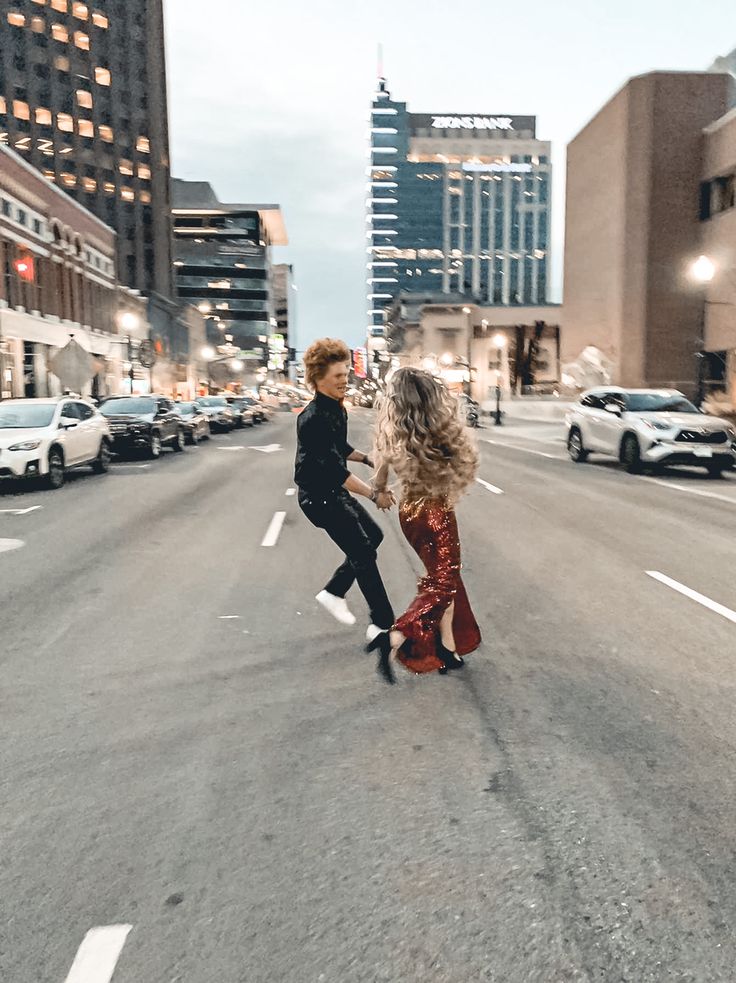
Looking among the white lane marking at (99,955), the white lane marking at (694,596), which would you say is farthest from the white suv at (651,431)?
the white lane marking at (99,955)

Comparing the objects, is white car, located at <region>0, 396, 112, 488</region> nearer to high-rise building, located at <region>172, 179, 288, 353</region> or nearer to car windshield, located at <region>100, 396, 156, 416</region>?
car windshield, located at <region>100, 396, 156, 416</region>

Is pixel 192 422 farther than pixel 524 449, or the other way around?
pixel 192 422

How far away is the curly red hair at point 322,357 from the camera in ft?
15.8

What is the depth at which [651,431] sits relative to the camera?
1656 centimetres

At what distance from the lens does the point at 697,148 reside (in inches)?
1775

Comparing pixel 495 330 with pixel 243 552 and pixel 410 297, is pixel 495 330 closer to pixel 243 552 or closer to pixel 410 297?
pixel 410 297

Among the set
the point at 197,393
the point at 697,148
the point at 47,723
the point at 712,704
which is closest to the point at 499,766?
the point at 712,704

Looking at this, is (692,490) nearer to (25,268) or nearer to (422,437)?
(422,437)

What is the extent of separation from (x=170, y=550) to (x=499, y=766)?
19.9ft

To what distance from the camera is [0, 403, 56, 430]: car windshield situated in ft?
49.9

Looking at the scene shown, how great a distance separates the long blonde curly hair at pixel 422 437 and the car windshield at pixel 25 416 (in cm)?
1251

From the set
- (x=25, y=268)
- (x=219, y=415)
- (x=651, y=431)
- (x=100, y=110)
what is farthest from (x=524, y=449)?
(x=100, y=110)

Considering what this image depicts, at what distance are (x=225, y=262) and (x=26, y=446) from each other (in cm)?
14114

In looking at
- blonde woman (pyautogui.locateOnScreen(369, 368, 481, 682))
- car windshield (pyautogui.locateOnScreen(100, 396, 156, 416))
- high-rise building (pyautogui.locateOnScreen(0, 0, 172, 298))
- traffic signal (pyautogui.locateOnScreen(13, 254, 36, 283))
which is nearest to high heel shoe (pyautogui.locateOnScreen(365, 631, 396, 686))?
blonde woman (pyautogui.locateOnScreen(369, 368, 481, 682))
